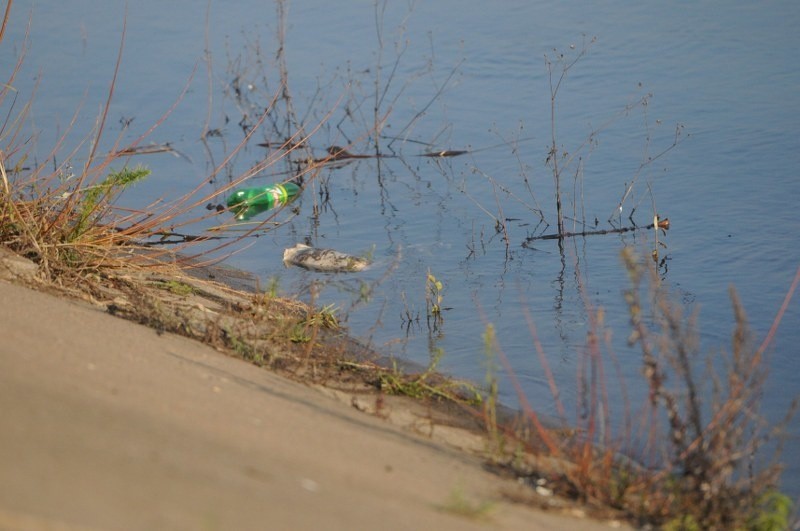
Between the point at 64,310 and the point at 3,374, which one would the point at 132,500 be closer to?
the point at 3,374

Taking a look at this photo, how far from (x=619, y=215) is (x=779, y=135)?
2735mm

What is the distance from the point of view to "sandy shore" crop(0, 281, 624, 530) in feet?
8.02

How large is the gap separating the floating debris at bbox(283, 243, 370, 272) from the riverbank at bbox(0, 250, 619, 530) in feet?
10.2

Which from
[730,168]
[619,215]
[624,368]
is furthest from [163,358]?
[730,168]

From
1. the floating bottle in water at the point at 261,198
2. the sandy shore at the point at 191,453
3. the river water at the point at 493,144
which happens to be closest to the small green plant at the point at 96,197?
the sandy shore at the point at 191,453

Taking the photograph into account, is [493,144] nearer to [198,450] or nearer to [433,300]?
[433,300]

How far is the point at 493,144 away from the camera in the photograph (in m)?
10.7

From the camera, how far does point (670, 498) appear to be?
11.0 ft

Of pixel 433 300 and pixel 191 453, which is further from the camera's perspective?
pixel 433 300

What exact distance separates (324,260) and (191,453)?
15.5 ft

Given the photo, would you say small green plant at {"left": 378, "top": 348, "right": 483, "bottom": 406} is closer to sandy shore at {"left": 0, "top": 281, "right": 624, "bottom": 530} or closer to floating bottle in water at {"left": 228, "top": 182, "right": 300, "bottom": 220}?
sandy shore at {"left": 0, "top": 281, "right": 624, "bottom": 530}

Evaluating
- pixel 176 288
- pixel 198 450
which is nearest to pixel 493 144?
pixel 176 288

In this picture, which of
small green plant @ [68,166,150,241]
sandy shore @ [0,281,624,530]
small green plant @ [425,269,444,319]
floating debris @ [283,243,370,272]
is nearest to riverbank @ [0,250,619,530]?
sandy shore @ [0,281,624,530]

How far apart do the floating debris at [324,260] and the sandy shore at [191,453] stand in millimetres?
3224
